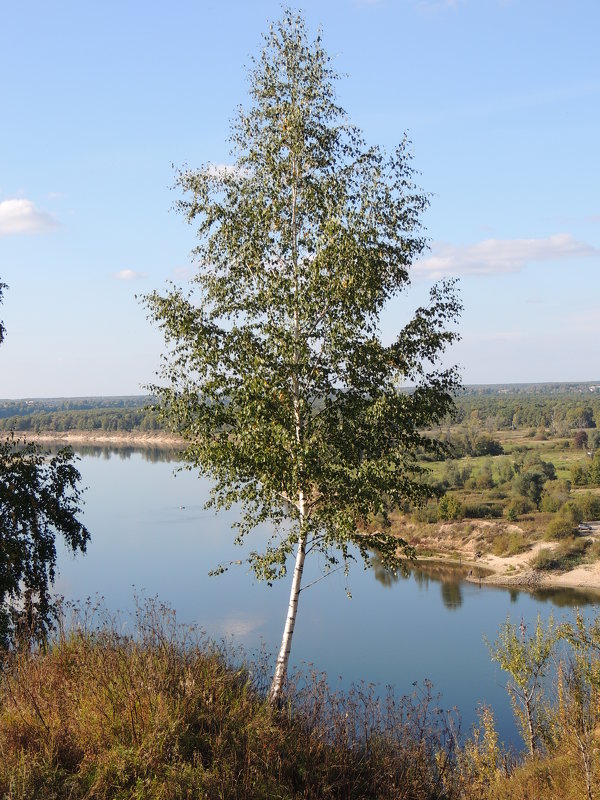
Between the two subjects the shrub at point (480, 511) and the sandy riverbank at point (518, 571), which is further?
the shrub at point (480, 511)

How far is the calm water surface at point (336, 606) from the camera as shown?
2031 cm

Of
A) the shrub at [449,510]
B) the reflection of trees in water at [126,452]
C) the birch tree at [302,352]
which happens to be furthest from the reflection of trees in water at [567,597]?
the reflection of trees in water at [126,452]

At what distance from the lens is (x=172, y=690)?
4.44m

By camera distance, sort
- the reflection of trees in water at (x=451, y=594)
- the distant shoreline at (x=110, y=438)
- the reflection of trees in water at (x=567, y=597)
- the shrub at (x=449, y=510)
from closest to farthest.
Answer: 1. the reflection of trees in water at (x=451, y=594)
2. the reflection of trees in water at (x=567, y=597)
3. the shrub at (x=449, y=510)
4. the distant shoreline at (x=110, y=438)

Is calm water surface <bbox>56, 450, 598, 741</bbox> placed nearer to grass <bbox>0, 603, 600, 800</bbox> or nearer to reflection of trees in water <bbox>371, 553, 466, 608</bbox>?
reflection of trees in water <bbox>371, 553, 466, 608</bbox>

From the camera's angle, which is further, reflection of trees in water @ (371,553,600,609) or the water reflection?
the water reflection

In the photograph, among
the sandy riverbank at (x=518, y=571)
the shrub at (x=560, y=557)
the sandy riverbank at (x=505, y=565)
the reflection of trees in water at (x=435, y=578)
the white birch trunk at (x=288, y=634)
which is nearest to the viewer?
the white birch trunk at (x=288, y=634)

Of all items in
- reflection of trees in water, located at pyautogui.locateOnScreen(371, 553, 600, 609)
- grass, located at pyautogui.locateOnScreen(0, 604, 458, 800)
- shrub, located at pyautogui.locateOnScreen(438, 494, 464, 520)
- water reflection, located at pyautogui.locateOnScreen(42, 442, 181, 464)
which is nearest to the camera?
grass, located at pyautogui.locateOnScreen(0, 604, 458, 800)

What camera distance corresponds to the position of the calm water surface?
20312 mm

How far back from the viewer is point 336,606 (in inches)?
1064

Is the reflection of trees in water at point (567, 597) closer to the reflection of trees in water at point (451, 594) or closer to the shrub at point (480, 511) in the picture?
the reflection of trees in water at point (451, 594)

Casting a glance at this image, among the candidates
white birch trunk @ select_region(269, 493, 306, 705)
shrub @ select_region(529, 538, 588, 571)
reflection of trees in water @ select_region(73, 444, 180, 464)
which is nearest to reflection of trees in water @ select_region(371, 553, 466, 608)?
shrub @ select_region(529, 538, 588, 571)

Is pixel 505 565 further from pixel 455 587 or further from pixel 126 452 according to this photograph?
pixel 126 452

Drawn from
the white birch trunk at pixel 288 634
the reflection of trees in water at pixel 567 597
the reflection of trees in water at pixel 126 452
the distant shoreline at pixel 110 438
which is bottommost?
the reflection of trees in water at pixel 567 597
